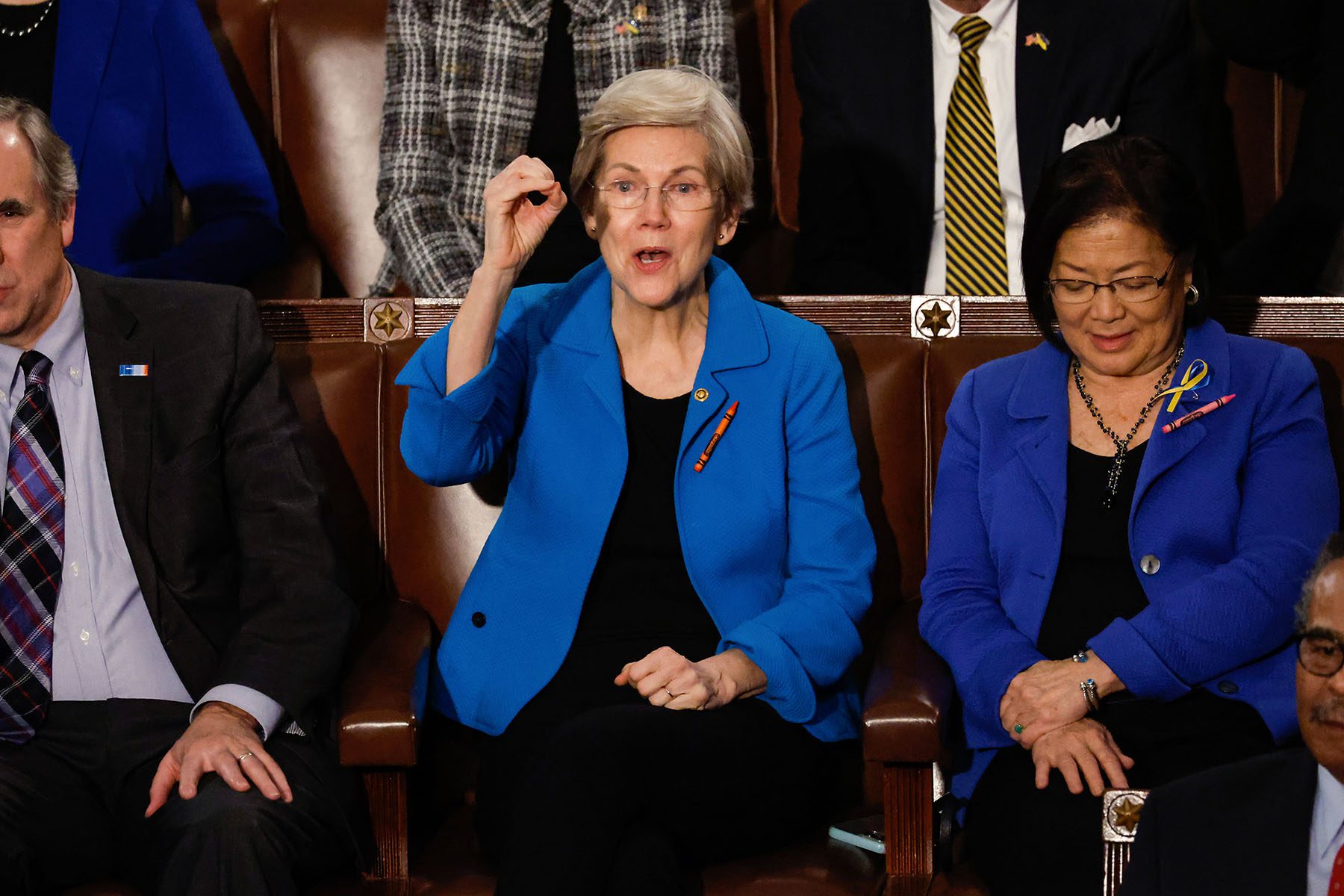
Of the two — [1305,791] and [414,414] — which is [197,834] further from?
[1305,791]

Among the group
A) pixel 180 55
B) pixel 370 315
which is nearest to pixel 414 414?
pixel 370 315

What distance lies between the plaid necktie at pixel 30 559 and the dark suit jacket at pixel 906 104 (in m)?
1.35

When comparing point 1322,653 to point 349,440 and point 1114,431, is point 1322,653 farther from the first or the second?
point 349,440

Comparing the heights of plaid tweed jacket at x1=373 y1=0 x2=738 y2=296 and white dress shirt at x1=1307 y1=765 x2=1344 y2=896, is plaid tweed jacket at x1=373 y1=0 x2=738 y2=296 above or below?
above

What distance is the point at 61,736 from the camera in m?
1.91

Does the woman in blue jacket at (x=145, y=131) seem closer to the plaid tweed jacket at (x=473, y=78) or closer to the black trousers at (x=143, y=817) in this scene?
the plaid tweed jacket at (x=473, y=78)

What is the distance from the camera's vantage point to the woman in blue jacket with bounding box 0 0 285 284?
9.05 ft

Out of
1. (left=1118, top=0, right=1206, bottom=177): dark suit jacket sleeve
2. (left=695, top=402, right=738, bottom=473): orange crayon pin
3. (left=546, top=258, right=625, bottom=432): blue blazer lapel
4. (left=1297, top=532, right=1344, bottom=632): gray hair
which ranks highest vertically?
(left=1118, top=0, right=1206, bottom=177): dark suit jacket sleeve

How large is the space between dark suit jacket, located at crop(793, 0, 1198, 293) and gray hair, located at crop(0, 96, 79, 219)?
4.22 ft

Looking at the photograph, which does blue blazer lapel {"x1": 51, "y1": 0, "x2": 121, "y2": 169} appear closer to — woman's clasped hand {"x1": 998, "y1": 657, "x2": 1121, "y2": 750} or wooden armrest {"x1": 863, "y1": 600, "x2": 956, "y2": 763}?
wooden armrest {"x1": 863, "y1": 600, "x2": 956, "y2": 763}

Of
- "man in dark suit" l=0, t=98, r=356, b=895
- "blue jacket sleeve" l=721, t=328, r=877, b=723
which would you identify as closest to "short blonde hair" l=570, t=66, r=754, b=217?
"blue jacket sleeve" l=721, t=328, r=877, b=723

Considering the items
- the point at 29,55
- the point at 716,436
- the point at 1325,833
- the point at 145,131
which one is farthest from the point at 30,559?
the point at 1325,833

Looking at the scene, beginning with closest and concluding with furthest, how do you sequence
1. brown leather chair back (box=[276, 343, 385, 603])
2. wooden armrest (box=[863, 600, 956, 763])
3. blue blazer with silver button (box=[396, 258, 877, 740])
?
wooden armrest (box=[863, 600, 956, 763])
blue blazer with silver button (box=[396, 258, 877, 740])
brown leather chair back (box=[276, 343, 385, 603])

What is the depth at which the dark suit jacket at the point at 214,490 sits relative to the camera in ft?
6.37
